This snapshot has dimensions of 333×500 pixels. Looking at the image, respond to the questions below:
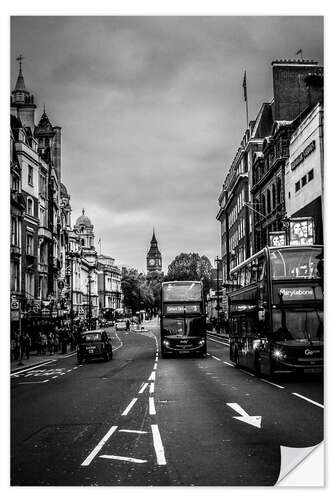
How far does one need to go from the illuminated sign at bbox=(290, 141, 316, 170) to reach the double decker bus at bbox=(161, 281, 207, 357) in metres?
11.0

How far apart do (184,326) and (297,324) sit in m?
16.8

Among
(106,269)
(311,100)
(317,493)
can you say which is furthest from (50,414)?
(106,269)

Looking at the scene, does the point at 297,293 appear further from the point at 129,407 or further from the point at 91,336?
the point at 91,336

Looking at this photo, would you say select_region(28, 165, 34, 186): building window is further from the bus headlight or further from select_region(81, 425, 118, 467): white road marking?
select_region(81, 425, 118, 467): white road marking

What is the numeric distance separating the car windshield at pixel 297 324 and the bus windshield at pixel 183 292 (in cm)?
1601

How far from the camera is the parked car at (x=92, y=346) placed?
34.5m

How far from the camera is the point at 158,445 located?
971 cm

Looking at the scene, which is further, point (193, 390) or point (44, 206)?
point (44, 206)

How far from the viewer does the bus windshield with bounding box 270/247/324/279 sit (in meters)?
17.8

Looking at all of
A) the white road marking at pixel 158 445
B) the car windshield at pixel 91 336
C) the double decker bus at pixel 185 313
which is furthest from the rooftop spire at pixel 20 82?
the car windshield at pixel 91 336

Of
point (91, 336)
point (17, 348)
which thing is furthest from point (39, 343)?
point (91, 336)

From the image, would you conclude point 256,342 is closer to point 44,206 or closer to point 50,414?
point 50,414

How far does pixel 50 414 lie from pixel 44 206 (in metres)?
38.6
